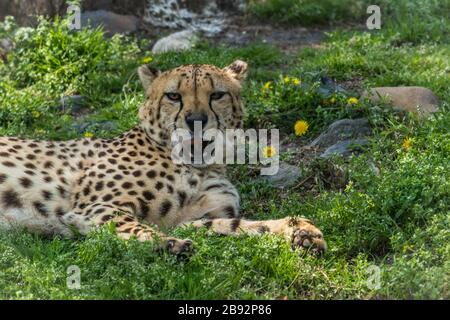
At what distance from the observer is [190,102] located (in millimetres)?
5988

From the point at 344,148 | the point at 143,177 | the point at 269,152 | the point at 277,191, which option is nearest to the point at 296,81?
the point at 269,152

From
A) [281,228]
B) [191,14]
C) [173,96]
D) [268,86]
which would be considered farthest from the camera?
[191,14]

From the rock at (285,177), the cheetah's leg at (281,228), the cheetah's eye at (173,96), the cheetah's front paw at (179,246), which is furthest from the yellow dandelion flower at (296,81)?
the cheetah's front paw at (179,246)

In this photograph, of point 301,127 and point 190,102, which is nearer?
point 190,102

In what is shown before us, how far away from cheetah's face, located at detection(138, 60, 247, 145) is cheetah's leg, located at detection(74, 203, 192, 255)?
74 centimetres

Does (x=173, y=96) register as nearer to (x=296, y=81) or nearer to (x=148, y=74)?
(x=148, y=74)

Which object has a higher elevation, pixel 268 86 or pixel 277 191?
pixel 268 86

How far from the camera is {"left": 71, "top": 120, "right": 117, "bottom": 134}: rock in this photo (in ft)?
25.2

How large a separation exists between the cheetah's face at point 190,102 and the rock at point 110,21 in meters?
3.45

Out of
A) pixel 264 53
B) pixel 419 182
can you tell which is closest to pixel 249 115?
pixel 264 53

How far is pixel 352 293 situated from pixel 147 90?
2.33 meters

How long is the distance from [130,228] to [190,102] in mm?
1033

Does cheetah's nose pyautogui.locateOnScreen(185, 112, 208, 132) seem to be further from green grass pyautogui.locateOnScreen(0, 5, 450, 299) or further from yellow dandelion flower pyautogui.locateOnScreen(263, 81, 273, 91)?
yellow dandelion flower pyautogui.locateOnScreen(263, 81, 273, 91)

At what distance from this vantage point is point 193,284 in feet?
15.5
